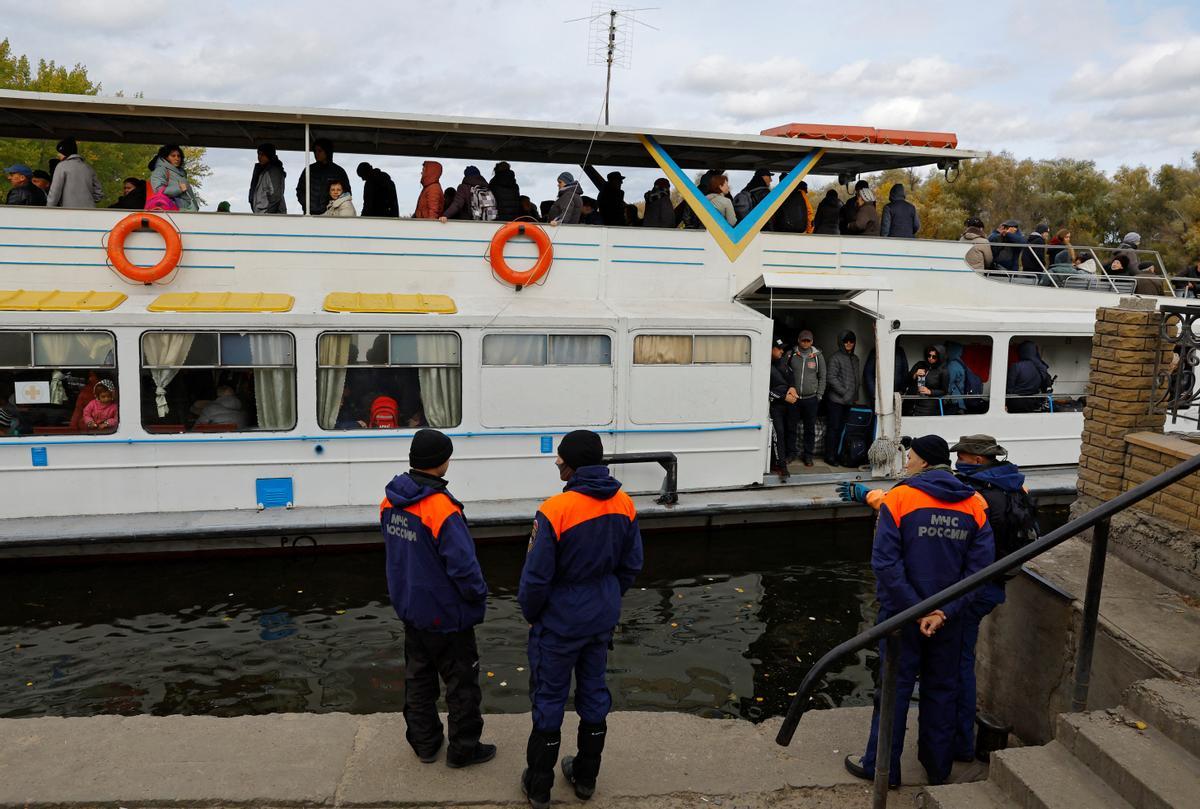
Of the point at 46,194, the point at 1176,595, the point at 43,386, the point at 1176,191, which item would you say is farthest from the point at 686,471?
the point at 1176,191

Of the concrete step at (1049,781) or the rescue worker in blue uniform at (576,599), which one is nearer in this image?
the concrete step at (1049,781)

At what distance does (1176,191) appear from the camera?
162ft

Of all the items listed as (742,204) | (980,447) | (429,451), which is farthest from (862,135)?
(429,451)

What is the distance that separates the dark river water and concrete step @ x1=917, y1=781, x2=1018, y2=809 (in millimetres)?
2545

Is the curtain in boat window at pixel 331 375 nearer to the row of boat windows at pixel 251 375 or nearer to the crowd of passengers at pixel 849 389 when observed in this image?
the row of boat windows at pixel 251 375

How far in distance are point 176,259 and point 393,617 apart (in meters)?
4.33

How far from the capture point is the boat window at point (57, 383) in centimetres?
834

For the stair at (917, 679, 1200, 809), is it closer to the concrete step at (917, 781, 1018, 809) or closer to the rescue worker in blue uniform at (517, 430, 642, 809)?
the concrete step at (917, 781, 1018, 809)

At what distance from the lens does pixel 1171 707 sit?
3.88 meters

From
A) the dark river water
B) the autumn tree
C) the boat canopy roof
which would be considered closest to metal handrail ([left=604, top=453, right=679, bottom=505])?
the dark river water

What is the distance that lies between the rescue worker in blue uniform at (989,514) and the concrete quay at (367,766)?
0.24 meters

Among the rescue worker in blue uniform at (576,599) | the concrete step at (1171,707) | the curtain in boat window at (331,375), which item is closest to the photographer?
the concrete step at (1171,707)

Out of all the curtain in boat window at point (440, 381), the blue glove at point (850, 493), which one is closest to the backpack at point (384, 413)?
the curtain in boat window at point (440, 381)

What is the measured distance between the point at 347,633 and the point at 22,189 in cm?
637
